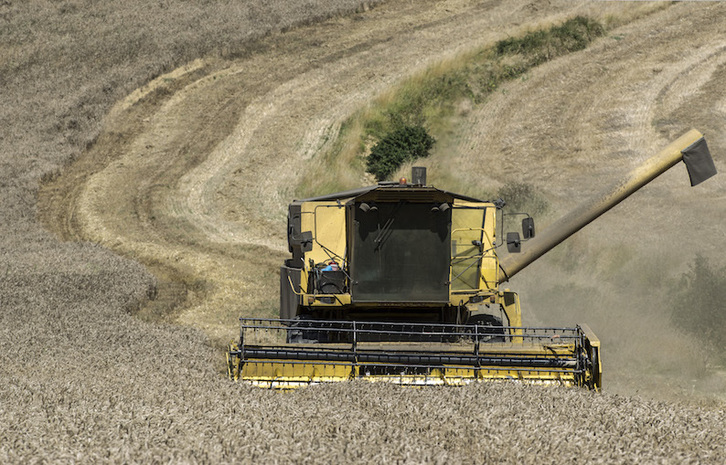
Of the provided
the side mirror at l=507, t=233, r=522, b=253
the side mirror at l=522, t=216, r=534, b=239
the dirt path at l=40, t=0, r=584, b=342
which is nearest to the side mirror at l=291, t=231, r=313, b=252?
the side mirror at l=507, t=233, r=522, b=253

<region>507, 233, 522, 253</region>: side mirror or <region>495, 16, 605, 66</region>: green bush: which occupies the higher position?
<region>495, 16, 605, 66</region>: green bush

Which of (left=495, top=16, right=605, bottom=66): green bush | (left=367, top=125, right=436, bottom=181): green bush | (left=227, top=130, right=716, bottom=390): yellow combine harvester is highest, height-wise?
(left=495, top=16, right=605, bottom=66): green bush

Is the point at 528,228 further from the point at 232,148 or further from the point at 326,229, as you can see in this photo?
the point at 232,148

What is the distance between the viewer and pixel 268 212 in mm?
26312

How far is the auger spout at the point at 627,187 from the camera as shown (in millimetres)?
12430

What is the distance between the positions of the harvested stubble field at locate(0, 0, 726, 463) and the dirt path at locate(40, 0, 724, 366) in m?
0.10

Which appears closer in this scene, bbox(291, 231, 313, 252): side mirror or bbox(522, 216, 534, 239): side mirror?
bbox(522, 216, 534, 239): side mirror

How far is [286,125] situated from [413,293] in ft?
67.6

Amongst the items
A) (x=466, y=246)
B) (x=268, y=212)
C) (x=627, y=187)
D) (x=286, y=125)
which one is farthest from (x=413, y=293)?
(x=286, y=125)

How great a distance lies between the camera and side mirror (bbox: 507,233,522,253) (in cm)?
1218

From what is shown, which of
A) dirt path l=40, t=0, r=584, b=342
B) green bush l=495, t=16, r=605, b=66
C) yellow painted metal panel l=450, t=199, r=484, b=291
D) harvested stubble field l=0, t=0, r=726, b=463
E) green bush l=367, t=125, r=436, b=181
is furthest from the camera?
green bush l=495, t=16, r=605, b=66

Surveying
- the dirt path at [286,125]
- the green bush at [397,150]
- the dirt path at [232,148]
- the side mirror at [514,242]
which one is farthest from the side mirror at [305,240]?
the green bush at [397,150]

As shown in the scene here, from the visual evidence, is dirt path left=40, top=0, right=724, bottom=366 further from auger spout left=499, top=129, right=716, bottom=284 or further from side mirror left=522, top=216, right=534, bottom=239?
side mirror left=522, top=216, right=534, bottom=239

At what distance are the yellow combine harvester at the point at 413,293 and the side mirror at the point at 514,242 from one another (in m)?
0.03
